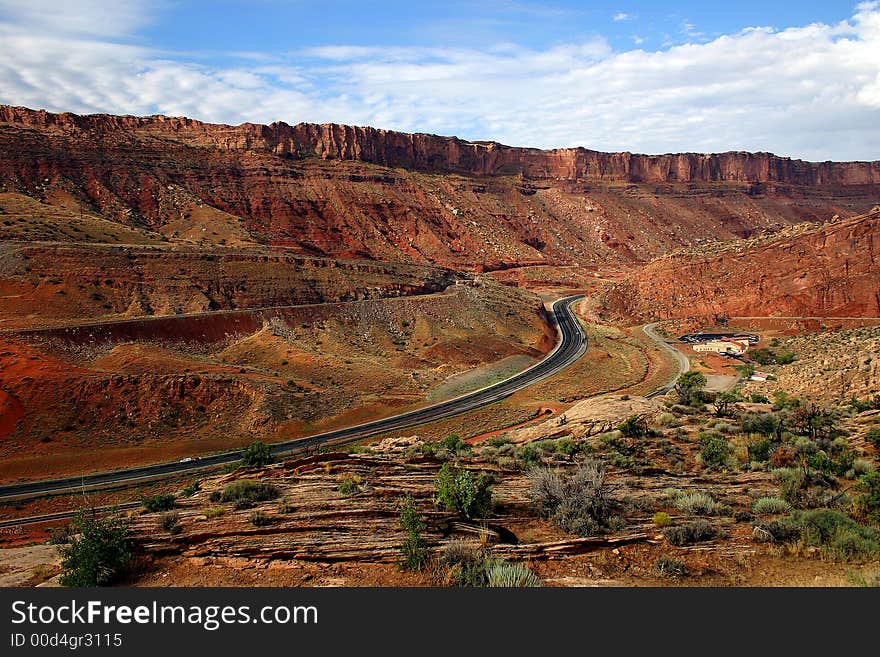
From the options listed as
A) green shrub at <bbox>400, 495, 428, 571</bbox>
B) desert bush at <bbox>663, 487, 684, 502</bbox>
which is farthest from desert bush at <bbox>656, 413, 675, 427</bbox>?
green shrub at <bbox>400, 495, 428, 571</bbox>

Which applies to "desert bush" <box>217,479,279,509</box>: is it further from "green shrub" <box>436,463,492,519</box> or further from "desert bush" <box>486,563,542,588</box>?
"desert bush" <box>486,563,542,588</box>

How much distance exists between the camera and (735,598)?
7.18 metres

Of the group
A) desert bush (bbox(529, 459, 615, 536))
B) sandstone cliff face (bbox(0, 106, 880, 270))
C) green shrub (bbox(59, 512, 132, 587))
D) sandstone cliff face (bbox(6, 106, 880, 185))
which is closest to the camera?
green shrub (bbox(59, 512, 132, 587))

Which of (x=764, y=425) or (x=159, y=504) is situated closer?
(x=159, y=504)

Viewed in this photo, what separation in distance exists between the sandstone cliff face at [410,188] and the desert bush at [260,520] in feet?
239

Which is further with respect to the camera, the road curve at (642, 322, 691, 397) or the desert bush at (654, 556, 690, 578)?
the road curve at (642, 322, 691, 397)

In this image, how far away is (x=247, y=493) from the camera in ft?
42.9

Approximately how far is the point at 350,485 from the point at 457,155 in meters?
133

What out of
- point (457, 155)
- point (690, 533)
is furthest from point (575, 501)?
point (457, 155)

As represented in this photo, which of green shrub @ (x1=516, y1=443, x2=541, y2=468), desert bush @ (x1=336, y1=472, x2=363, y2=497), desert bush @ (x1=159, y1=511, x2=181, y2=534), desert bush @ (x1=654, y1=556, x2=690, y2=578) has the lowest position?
green shrub @ (x1=516, y1=443, x2=541, y2=468)

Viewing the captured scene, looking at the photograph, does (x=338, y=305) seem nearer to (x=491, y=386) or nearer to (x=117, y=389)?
(x=491, y=386)

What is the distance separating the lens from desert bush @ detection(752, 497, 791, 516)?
11508 millimetres

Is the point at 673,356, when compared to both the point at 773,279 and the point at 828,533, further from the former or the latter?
the point at 828,533

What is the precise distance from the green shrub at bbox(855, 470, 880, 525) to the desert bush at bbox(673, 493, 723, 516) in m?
2.65
